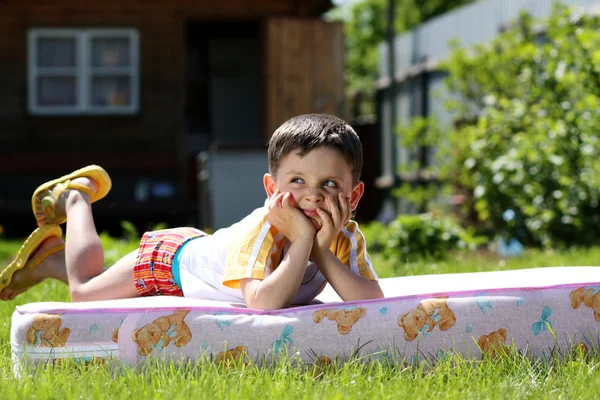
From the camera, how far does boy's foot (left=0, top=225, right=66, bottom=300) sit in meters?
4.01

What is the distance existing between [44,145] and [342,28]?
4628 millimetres

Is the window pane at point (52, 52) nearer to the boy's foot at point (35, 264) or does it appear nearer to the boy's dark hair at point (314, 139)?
the boy's foot at point (35, 264)

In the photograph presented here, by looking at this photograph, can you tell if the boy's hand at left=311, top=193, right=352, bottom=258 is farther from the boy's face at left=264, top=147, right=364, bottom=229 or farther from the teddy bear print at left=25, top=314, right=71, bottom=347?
the teddy bear print at left=25, top=314, right=71, bottom=347

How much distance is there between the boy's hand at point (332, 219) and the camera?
9.91 feet

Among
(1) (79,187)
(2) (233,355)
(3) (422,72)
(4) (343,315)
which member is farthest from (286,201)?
(3) (422,72)

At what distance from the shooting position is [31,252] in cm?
404

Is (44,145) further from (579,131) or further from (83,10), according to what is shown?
(579,131)

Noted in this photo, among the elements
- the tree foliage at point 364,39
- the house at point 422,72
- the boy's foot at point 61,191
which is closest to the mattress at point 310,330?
the boy's foot at point 61,191

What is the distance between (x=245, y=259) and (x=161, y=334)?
407mm

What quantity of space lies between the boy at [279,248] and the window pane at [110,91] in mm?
9307

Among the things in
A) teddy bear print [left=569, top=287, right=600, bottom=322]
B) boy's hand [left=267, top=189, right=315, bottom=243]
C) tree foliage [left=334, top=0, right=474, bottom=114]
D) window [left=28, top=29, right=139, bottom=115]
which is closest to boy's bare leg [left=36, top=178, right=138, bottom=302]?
boy's hand [left=267, top=189, right=315, bottom=243]

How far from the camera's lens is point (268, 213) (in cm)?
309

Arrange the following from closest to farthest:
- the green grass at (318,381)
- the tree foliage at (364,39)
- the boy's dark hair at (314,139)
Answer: the green grass at (318,381) → the boy's dark hair at (314,139) → the tree foliage at (364,39)

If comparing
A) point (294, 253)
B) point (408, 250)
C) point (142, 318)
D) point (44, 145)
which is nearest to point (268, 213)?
point (294, 253)
